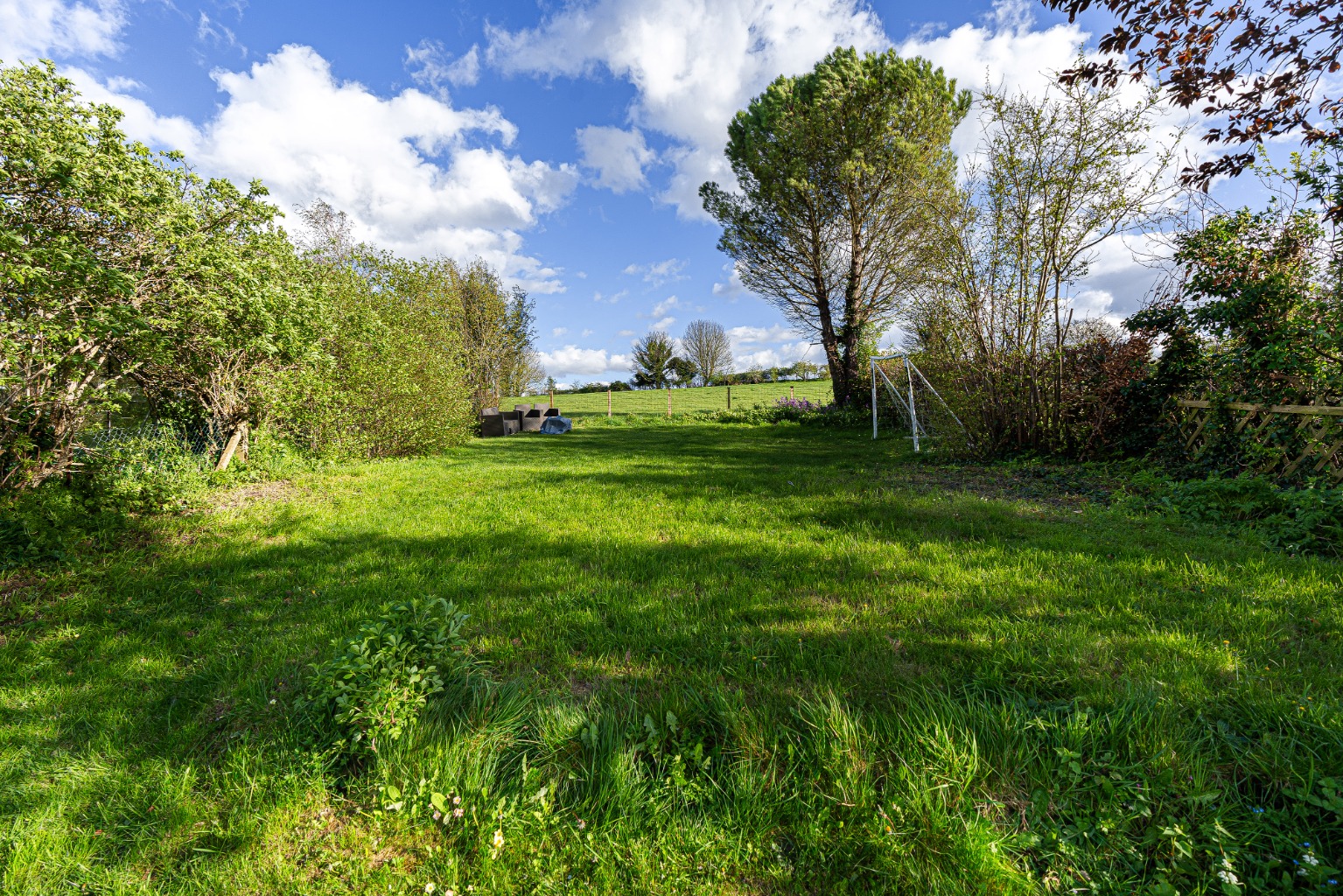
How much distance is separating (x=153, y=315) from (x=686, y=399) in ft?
97.6

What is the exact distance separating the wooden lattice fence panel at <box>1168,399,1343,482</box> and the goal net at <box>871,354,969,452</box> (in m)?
2.91

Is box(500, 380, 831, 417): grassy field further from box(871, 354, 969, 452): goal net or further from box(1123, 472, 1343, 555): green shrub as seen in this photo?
box(1123, 472, 1343, 555): green shrub

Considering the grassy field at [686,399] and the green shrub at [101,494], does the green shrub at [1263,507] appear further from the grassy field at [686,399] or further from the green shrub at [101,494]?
the grassy field at [686,399]

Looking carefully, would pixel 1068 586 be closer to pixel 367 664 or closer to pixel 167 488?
pixel 367 664

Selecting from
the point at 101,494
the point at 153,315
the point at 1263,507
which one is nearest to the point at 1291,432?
the point at 1263,507

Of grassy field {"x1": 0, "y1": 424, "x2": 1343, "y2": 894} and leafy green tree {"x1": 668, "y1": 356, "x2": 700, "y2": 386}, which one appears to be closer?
grassy field {"x1": 0, "y1": 424, "x2": 1343, "y2": 894}

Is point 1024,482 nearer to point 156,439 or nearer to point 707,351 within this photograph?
point 156,439

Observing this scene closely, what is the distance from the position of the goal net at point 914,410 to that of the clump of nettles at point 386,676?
364 inches

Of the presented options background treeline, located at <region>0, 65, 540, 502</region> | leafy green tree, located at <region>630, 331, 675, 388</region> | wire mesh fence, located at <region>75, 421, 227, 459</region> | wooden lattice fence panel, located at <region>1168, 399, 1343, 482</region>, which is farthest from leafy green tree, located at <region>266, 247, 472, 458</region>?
leafy green tree, located at <region>630, 331, 675, 388</region>

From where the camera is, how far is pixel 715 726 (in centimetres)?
228

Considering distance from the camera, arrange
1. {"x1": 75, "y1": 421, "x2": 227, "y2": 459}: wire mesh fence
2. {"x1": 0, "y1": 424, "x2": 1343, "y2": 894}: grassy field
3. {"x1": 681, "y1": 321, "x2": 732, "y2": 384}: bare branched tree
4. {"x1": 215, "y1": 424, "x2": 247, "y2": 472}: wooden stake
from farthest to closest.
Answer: {"x1": 681, "y1": 321, "x2": 732, "y2": 384}: bare branched tree, {"x1": 215, "y1": 424, "x2": 247, "y2": 472}: wooden stake, {"x1": 75, "y1": 421, "x2": 227, "y2": 459}: wire mesh fence, {"x1": 0, "y1": 424, "x2": 1343, "y2": 894}: grassy field

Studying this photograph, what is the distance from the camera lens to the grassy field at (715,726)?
171 centimetres

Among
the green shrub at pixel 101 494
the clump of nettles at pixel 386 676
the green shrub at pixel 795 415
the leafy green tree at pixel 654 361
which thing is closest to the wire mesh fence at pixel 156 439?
the green shrub at pixel 101 494

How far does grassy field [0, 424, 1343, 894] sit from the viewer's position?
171 centimetres
